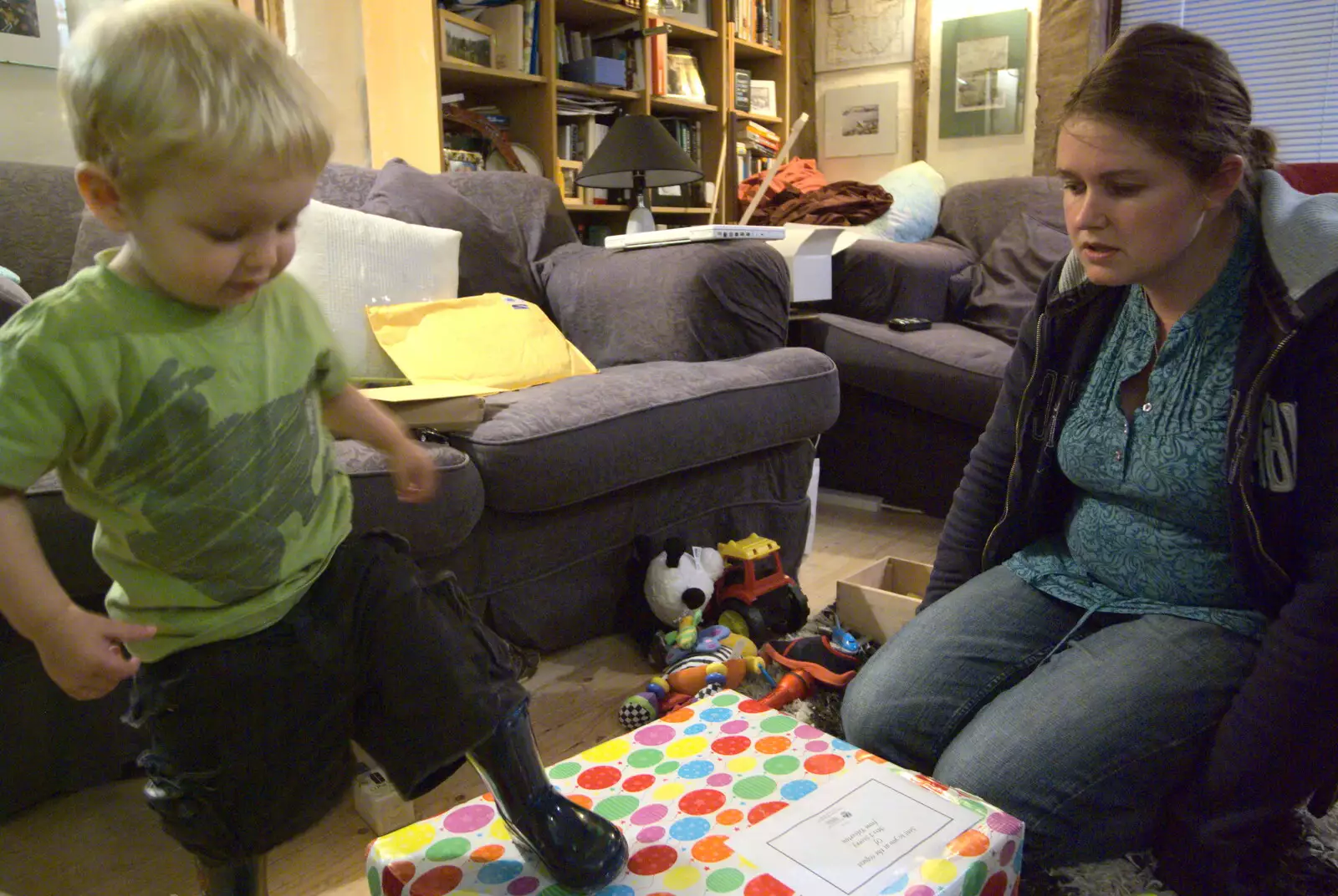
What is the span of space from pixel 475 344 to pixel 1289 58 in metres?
3.20

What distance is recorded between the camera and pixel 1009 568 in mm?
1215

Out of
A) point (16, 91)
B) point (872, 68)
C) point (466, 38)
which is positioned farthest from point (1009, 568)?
point (872, 68)

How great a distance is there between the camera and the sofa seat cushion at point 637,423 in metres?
1.46

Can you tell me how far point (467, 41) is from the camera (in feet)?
9.34

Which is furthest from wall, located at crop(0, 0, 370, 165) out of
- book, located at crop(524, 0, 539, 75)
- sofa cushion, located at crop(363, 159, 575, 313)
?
book, located at crop(524, 0, 539, 75)

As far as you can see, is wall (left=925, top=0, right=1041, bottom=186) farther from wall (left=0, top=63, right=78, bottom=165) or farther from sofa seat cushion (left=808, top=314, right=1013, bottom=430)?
wall (left=0, top=63, right=78, bottom=165)

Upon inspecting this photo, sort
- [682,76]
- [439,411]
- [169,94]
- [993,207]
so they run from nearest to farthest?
[169,94] → [439,411] → [993,207] → [682,76]

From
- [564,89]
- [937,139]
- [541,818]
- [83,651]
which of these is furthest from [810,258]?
[83,651]

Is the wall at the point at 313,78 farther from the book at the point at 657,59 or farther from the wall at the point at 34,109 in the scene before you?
the book at the point at 657,59

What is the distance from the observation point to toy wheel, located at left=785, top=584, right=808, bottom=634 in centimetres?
172

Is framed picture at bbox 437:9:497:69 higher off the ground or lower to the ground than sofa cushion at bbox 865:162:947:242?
higher

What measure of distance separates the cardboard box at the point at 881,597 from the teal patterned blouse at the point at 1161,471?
0.46 metres

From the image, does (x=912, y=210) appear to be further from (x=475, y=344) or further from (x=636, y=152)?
(x=475, y=344)

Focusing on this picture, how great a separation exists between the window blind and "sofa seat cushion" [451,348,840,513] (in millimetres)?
2458
